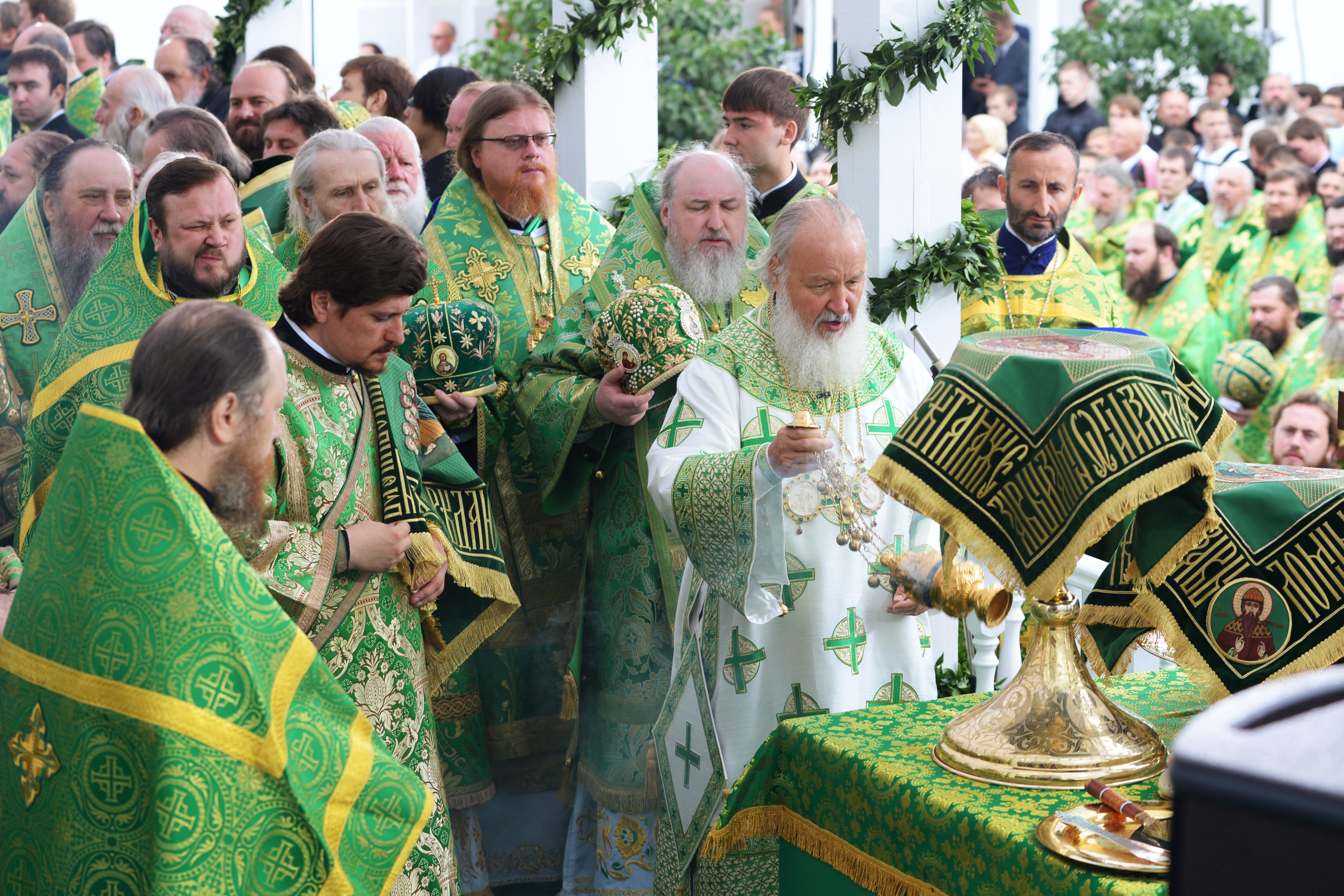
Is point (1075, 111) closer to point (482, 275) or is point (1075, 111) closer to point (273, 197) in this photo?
point (273, 197)

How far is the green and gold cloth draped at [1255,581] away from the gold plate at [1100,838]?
1.07ft

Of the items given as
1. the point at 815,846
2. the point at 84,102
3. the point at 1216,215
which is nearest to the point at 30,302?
the point at 815,846

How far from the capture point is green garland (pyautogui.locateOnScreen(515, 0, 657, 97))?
5.17m

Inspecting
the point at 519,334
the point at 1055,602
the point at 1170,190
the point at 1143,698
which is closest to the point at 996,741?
the point at 1055,602

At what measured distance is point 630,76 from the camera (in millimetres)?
5367

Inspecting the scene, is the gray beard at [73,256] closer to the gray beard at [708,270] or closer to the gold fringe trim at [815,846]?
the gray beard at [708,270]

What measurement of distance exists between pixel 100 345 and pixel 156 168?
0.62 meters

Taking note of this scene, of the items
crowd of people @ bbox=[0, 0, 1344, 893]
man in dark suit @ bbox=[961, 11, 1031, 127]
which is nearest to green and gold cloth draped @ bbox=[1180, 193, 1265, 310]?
crowd of people @ bbox=[0, 0, 1344, 893]

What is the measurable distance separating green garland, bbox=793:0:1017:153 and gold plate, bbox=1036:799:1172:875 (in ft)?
7.81

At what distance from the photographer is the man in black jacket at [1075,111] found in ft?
36.4

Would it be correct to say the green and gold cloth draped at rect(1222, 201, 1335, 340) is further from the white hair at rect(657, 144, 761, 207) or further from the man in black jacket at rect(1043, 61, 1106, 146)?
the white hair at rect(657, 144, 761, 207)

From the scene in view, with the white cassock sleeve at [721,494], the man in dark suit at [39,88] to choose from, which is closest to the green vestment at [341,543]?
the white cassock sleeve at [721,494]

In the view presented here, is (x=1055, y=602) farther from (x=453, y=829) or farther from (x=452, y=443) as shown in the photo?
(x=453, y=829)

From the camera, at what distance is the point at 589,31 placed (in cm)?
521
